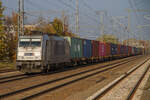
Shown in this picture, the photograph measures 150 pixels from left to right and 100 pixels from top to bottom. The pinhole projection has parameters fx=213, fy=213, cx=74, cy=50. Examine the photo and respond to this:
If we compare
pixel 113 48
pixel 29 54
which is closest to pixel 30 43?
pixel 29 54

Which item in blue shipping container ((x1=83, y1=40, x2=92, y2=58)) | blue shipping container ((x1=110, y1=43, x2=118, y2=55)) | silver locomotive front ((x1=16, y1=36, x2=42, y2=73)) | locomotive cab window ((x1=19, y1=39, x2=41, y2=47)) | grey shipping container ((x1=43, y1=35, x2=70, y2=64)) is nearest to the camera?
silver locomotive front ((x1=16, y1=36, x2=42, y2=73))

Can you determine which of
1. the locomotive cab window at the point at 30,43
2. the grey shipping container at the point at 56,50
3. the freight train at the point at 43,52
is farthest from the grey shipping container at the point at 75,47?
the locomotive cab window at the point at 30,43

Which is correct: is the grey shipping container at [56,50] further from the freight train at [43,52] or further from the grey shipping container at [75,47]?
the grey shipping container at [75,47]

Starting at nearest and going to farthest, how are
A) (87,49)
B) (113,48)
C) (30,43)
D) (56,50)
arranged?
(30,43), (56,50), (87,49), (113,48)

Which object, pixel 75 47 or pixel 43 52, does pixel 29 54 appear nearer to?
pixel 43 52

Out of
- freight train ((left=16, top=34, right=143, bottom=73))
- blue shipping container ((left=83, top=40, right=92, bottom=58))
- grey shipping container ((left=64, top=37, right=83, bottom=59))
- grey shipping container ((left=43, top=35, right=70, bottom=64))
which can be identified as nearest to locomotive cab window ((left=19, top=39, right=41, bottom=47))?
freight train ((left=16, top=34, right=143, bottom=73))

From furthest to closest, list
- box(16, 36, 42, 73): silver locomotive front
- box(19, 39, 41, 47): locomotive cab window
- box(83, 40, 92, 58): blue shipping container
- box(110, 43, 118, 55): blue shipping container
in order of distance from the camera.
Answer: box(110, 43, 118, 55): blue shipping container → box(83, 40, 92, 58): blue shipping container → box(19, 39, 41, 47): locomotive cab window → box(16, 36, 42, 73): silver locomotive front

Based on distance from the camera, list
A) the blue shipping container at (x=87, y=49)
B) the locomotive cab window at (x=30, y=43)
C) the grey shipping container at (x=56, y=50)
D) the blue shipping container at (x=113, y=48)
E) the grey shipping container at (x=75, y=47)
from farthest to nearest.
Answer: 1. the blue shipping container at (x=113, y=48)
2. the blue shipping container at (x=87, y=49)
3. the grey shipping container at (x=75, y=47)
4. the grey shipping container at (x=56, y=50)
5. the locomotive cab window at (x=30, y=43)

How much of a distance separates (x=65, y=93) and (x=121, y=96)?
249cm

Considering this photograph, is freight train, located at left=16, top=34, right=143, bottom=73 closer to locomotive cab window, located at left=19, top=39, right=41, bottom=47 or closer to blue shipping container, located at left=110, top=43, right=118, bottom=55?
locomotive cab window, located at left=19, top=39, right=41, bottom=47

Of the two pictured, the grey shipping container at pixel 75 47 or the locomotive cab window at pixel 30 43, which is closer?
the locomotive cab window at pixel 30 43

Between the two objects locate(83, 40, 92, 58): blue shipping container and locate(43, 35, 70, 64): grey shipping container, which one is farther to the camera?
locate(83, 40, 92, 58): blue shipping container

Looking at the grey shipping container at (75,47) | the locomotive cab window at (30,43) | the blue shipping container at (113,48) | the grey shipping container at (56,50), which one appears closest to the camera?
the locomotive cab window at (30,43)

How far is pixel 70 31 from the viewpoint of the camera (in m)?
47.9
